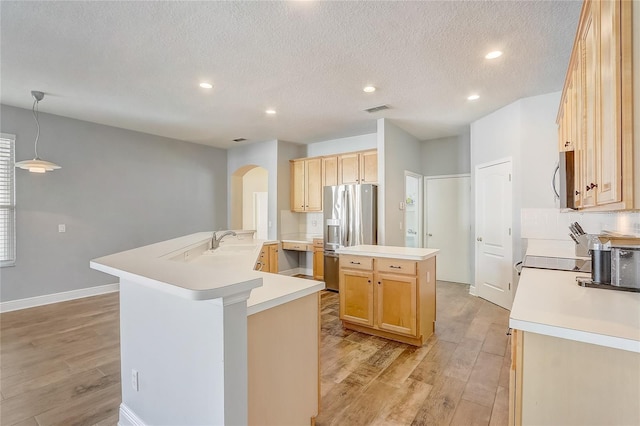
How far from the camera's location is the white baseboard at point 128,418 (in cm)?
167

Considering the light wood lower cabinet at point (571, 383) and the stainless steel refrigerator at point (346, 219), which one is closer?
the light wood lower cabinet at point (571, 383)

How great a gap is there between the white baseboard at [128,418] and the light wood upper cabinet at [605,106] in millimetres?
2552

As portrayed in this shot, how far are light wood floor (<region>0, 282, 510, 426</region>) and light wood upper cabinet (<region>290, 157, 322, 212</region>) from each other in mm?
2650

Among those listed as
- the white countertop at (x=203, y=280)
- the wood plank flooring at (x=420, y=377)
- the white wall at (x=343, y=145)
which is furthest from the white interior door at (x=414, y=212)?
the white countertop at (x=203, y=280)

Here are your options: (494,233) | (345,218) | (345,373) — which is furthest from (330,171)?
(345,373)

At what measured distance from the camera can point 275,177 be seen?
5.85m

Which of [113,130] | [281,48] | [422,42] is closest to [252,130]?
[113,130]

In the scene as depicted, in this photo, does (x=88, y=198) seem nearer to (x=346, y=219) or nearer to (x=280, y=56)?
(x=280, y=56)

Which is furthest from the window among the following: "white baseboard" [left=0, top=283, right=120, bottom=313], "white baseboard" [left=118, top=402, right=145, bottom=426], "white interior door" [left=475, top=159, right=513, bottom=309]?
"white interior door" [left=475, top=159, right=513, bottom=309]

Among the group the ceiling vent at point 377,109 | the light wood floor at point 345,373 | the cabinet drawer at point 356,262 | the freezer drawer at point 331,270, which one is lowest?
the light wood floor at point 345,373

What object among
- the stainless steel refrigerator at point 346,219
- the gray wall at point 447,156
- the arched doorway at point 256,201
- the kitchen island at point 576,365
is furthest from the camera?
the arched doorway at point 256,201

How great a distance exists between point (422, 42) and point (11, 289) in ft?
18.9

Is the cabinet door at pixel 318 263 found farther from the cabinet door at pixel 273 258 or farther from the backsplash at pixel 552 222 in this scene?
the backsplash at pixel 552 222

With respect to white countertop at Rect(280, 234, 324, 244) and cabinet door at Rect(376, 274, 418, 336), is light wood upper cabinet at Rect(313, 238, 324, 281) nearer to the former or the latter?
white countertop at Rect(280, 234, 324, 244)
